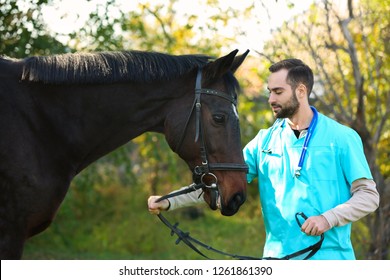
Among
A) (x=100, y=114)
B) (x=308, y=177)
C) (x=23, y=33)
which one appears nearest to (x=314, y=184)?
→ (x=308, y=177)

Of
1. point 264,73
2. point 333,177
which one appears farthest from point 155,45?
point 333,177

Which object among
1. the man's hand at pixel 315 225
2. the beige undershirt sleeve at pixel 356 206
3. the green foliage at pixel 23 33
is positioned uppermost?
the green foliage at pixel 23 33

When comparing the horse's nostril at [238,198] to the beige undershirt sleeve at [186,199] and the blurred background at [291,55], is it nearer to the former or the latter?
the beige undershirt sleeve at [186,199]

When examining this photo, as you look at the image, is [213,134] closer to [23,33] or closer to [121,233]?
[23,33]

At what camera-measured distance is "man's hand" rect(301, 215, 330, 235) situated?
3.22 meters

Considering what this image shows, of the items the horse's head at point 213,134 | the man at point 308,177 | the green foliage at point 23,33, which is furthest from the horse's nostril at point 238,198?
the green foliage at point 23,33

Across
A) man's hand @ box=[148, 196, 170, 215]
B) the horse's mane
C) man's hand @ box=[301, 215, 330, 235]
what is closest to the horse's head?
the horse's mane

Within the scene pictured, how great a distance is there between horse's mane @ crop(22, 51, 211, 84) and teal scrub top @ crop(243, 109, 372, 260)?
0.92m

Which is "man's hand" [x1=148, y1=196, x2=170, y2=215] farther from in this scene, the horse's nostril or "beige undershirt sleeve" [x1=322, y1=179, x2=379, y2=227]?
"beige undershirt sleeve" [x1=322, y1=179, x2=379, y2=227]

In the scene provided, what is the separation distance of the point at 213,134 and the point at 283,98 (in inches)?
20.6

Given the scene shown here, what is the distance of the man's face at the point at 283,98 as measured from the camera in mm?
3594

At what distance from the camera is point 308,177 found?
349 cm

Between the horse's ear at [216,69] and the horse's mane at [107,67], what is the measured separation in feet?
0.28

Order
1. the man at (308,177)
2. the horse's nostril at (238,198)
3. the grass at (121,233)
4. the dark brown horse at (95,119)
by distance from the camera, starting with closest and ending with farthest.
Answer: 1. the man at (308,177)
2. the dark brown horse at (95,119)
3. the horse's nostril at (238,198)
4. the grass at (121,233)
